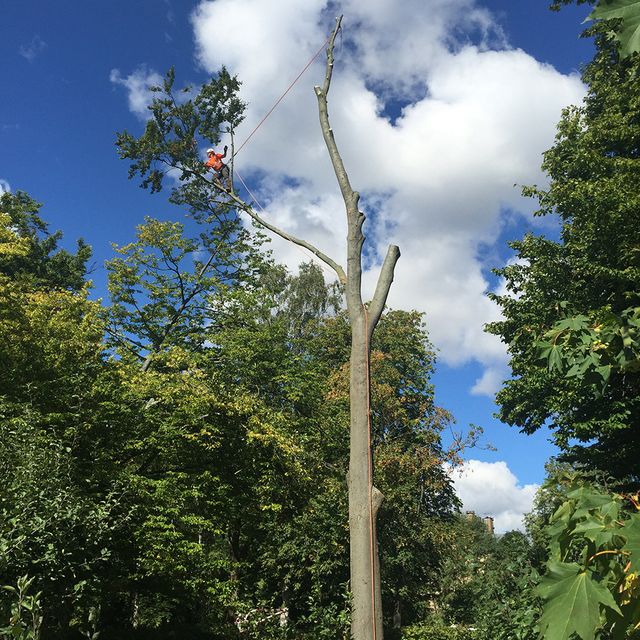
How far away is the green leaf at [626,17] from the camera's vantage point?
1244 mm

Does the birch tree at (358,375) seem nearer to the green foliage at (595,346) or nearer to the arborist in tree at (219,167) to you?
the arborist in tree at (219,167)

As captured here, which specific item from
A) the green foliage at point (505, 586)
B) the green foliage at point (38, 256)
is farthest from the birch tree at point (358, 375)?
the green foliage at point (38, 256)

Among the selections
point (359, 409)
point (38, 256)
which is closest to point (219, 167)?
point (359, 409)

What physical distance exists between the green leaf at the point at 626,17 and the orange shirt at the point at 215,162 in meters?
5.94

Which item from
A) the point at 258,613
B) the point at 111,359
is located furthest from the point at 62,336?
the point at 258,613

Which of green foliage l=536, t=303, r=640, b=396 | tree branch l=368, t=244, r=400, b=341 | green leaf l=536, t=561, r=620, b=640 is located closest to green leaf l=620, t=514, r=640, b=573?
green leaf l=536, t=561, r=620, b=640

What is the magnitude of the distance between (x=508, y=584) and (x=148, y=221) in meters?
17.9

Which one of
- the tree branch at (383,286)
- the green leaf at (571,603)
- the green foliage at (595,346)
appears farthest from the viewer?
the tree branch at (383,286)

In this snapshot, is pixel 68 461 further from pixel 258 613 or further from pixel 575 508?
pixel 575 508

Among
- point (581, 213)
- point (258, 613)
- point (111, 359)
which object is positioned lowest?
point (258, 613)

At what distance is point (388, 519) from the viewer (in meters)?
18.5

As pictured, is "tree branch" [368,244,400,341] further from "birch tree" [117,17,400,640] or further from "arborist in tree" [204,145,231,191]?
"arborist in tree" [204,145,231,191]

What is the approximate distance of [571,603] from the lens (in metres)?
1.41

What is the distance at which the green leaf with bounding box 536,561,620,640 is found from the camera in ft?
4.44
